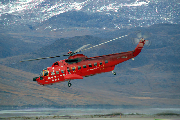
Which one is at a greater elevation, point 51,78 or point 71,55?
point 71,55

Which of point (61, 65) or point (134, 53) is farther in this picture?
point (134, 53)

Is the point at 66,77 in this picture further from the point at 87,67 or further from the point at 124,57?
the point at 124,57

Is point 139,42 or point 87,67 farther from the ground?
point 139,42

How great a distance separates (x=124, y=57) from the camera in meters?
Answer: 79.8

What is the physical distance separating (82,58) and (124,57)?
10.3m

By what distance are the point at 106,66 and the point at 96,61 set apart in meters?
2.63

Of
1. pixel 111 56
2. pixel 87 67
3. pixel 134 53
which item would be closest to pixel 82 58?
pixel 87 67

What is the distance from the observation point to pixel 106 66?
7725cm

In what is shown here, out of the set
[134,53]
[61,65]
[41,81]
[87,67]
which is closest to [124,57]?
[134,53]

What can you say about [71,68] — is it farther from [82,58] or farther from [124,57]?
[124,57]

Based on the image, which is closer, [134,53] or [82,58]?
[82,58]

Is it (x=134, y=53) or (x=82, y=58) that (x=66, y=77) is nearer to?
(x=82, y=58)

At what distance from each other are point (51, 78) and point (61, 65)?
148 inches

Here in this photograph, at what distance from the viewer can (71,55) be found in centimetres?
7769
